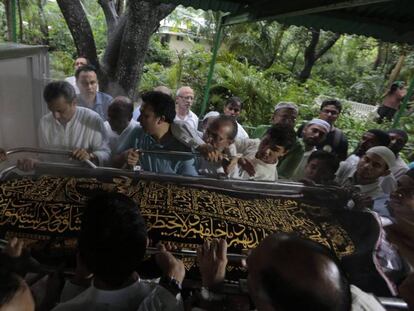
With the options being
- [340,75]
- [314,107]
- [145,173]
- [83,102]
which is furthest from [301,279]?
[340,75]

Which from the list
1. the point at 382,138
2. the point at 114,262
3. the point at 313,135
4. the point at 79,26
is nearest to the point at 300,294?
the point at 114,262

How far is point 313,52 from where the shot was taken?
31.2 feet

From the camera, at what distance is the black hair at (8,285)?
791 millimetres

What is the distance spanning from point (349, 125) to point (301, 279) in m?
7.17

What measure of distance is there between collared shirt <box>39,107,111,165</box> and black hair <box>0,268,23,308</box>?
4.86 feet

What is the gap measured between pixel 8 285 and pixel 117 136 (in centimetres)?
183

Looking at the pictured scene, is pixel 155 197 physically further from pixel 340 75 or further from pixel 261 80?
pixel 340 75

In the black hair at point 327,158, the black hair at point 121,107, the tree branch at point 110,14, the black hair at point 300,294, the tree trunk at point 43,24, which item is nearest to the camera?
the black hair at point 300,294

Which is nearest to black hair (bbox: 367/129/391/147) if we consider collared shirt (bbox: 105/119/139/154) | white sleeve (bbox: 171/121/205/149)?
white sleeve (bbox: 171/121/205/149)

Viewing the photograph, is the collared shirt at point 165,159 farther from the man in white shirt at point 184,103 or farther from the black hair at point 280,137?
Result: the man in white shirt at point 184,103

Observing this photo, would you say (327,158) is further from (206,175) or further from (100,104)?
(100,104)

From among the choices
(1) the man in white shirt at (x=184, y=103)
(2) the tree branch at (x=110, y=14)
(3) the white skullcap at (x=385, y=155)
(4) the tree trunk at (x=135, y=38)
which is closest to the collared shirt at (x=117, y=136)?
(1) the man in white shirt at (x=184, y=103)

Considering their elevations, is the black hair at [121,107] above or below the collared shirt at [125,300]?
above

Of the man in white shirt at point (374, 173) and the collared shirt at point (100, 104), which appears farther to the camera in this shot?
the collared shirt at point (100, 104)
